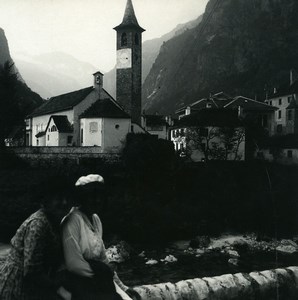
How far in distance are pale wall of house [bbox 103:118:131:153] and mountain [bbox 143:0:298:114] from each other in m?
41.2

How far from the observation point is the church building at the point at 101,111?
3334 cm

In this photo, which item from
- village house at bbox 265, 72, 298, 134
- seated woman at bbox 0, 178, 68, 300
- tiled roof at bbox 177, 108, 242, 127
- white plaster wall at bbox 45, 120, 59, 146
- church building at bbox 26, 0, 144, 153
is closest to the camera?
seated woman at bbox 0, 178, 68, 300

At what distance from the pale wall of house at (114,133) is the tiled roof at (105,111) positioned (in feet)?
1.47

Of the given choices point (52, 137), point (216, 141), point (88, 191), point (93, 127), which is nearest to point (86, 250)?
point (88, 191)

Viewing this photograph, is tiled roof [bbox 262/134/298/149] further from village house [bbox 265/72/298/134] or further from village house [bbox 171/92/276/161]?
village house [bbox 265/72/298/134]

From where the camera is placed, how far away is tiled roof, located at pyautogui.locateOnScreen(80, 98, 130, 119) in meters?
33.6

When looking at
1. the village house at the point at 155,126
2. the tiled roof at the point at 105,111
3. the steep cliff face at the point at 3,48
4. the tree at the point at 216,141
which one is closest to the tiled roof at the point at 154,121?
the village house at the point at 155,126

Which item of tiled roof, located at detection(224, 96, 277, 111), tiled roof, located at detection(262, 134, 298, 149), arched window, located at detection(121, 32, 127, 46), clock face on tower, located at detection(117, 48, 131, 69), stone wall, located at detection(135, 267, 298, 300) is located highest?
arched window, located at detection(121, 32, 127, 46)

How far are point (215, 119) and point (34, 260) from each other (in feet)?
114

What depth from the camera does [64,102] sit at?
126 ft

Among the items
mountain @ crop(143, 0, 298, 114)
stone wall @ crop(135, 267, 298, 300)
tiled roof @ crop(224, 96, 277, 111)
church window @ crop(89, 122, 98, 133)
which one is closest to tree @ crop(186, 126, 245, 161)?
tiled roof @ crop(224, 96, 277, 111)

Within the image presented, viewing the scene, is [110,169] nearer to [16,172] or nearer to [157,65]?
[16,172]

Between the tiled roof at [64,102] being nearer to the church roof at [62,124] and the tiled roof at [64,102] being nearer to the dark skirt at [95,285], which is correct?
the church roof at [62,124]

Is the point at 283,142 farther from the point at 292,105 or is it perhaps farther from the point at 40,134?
the point at 40,134
